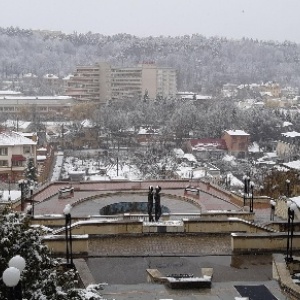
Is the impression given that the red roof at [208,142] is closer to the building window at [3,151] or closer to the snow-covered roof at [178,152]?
the snow-covered roof at [178,152]

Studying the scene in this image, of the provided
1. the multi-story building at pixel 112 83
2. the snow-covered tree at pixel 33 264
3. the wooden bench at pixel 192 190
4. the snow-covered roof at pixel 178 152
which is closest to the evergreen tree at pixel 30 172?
the wooden bench at pixel 192 190

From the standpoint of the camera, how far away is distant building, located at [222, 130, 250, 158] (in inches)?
2685

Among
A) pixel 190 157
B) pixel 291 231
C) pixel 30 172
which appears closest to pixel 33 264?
pixel 291 231

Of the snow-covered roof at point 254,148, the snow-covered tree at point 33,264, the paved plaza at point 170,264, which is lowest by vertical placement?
the snow-covered roof at point 254,148

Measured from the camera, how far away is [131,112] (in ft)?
290

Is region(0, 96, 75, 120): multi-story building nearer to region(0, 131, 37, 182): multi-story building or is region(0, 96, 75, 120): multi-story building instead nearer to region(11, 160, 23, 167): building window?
region(0, 131, 37, 182): multi-story building

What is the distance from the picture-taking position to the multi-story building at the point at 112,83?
10438cm

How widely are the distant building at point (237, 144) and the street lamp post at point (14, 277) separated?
6329 cm

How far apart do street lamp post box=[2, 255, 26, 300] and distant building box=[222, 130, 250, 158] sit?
63.3 m

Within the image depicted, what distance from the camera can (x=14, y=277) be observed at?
17.4 ft

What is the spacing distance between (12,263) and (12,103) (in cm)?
9352

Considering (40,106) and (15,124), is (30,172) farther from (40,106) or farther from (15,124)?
(40,106)

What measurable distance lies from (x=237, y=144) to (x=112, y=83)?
43178 millimetres

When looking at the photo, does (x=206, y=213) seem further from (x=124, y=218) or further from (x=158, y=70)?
(x=158, y=70)
